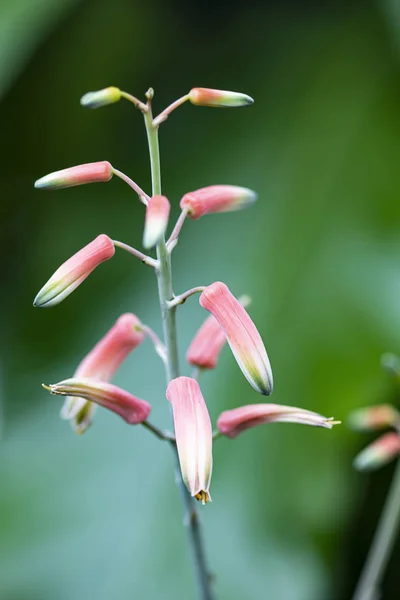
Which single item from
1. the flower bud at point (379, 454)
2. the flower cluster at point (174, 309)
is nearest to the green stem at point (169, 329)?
the flower cluster at point (174, 309)

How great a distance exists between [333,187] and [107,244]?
896 mm

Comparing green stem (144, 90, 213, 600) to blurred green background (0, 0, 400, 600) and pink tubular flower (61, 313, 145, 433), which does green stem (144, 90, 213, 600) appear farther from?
blurred green background (0, 0, 400, 600)

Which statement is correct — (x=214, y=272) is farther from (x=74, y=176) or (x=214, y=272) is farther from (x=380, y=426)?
(x=74, y=176)

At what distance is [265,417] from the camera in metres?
0.54

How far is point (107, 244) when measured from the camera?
1.74ft

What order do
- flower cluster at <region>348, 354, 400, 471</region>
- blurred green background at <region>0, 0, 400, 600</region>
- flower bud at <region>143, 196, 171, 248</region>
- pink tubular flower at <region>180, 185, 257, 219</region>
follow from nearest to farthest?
flower bud at <region>143, 196, 171, 248</region>
pink tubular flower at <region>180, 185, 257, 219</region>
flower cluster at <region>348, 354, 400, 471</region>
blurred green background at <region>0, 0, 400, 600</region>

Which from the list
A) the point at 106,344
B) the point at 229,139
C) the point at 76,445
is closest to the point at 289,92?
the point at 229,139

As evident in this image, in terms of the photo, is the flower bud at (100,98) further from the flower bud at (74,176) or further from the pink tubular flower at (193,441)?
the pink tubular flower at (193,441)

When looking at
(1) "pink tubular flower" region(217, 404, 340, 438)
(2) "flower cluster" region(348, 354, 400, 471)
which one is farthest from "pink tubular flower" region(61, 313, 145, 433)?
(2) "flower cluster" region(348, 354, 400, 471)

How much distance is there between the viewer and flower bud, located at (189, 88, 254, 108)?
519mm

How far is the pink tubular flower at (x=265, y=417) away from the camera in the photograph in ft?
1.73

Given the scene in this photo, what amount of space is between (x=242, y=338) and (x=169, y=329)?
0.07m

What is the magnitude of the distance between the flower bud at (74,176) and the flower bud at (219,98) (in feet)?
0.31

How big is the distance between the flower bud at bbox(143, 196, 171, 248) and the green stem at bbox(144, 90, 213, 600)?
29 mm
